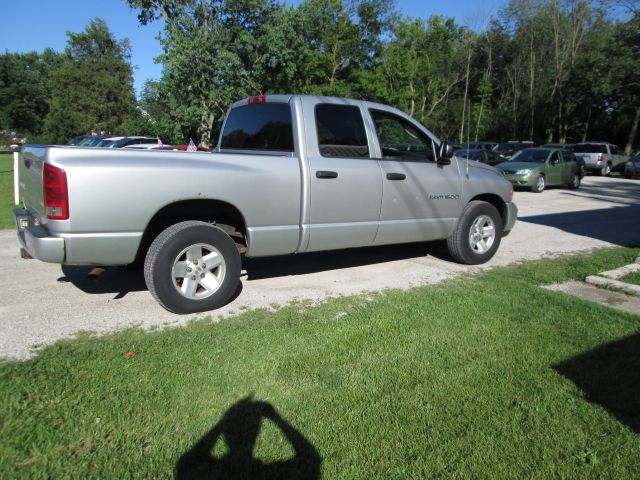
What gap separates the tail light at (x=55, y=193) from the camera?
3.67 m

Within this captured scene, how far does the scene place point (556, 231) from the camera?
9.30m

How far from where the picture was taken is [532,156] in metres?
18.7

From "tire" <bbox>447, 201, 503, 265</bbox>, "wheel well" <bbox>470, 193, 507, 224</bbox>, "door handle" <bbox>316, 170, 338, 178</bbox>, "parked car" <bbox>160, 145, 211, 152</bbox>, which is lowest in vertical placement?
"tire" <bbox>447, 201, 503, 265</bbox>

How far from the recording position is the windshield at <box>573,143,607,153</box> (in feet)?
92.0

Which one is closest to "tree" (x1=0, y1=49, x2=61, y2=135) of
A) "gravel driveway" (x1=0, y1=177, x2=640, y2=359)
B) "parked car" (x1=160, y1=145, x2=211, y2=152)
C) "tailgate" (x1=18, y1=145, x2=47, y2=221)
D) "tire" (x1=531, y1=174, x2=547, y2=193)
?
"parked car" (x1=160, y1=145, x2=211, y2=152)

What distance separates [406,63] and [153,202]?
119ft

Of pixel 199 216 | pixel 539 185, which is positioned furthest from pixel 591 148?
pixel 199 216

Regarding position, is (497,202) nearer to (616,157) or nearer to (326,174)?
(326,174)

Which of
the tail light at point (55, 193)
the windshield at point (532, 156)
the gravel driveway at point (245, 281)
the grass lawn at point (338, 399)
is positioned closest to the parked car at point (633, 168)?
the windshield at point (532, 156)

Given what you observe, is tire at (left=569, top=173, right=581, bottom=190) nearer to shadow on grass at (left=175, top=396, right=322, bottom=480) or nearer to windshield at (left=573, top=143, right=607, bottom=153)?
windshield at (left=573, top=143, right=607, bottom=153)

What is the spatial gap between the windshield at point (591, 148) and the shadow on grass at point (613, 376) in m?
28.4

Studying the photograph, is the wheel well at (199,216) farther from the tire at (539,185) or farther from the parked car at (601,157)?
the parked car at (601,157)

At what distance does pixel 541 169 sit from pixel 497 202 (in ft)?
40.1

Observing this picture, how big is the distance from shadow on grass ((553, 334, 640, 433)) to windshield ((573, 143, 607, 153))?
1118 inches
